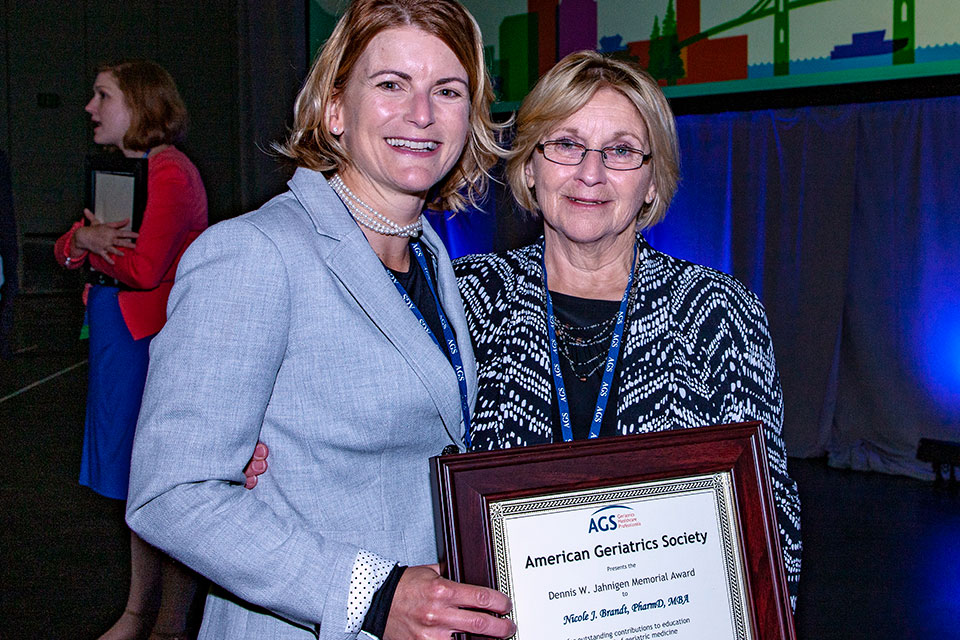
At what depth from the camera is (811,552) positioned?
16.9ft

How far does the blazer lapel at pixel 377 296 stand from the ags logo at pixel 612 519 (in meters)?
0.29

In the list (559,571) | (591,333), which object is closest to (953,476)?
(591,333)

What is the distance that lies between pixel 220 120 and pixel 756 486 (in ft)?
38.2

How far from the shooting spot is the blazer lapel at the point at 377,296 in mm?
1407

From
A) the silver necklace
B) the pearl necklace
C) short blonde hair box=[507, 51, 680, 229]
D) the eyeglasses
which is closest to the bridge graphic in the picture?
short blonde hair box=[507, 51, 680, 229]

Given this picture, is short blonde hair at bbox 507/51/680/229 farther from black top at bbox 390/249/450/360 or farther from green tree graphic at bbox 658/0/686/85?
green tree graphic at bbox 658/0/686/85

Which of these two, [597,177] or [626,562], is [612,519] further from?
[597,177]

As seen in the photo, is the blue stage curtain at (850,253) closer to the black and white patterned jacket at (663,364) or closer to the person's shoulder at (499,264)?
the black and white patterned jacket at (663,364)

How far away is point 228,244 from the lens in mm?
1271

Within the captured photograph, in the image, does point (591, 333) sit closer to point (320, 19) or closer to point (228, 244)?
point (228, 244)

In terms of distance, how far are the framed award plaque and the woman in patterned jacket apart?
0.32 metres

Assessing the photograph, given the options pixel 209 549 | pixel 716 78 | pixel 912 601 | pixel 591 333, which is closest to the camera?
pixel 209 549

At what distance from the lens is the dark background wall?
11789 millimetres

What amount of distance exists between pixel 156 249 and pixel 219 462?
6.82 feet
